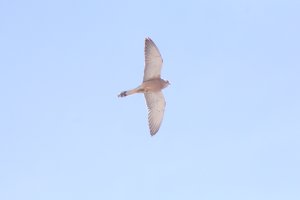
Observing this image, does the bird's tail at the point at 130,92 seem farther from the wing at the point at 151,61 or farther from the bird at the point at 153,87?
the wing at the point at 151,61

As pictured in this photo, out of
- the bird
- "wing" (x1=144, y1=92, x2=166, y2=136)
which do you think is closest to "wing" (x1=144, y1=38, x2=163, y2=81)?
the bird

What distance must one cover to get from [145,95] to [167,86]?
133cm

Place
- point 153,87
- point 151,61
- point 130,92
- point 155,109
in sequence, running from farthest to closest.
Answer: point 155,109, point 153,87, point 151,61, point 130,92

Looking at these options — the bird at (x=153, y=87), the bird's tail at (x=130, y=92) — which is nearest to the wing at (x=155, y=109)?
the bird at (x=153, y=87)

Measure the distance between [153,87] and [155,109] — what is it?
167 centimetres

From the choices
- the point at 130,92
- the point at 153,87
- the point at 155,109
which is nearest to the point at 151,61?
the point at 153,87

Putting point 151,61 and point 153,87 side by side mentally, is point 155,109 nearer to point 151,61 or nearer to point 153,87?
point 153,87

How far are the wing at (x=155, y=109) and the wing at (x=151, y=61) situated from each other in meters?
1.19

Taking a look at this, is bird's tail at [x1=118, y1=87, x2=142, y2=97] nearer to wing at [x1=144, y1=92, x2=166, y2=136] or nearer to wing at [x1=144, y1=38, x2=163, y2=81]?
wing at [x1=144, y1=38, x2=163, y2=81]

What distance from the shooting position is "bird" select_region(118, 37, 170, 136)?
56656 mm

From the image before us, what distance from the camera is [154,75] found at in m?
57.6

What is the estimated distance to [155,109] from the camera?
58.8 m

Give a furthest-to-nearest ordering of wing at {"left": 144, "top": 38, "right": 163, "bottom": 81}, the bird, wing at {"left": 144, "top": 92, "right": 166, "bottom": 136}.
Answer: wing at {"left": 144, "top": 92, "right": 166, "bottom": 136}
the bird
wing at {"left": 144, "top": 38, "right": 163, "bottom": 81}

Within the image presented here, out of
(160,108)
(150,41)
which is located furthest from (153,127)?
(150,41)
